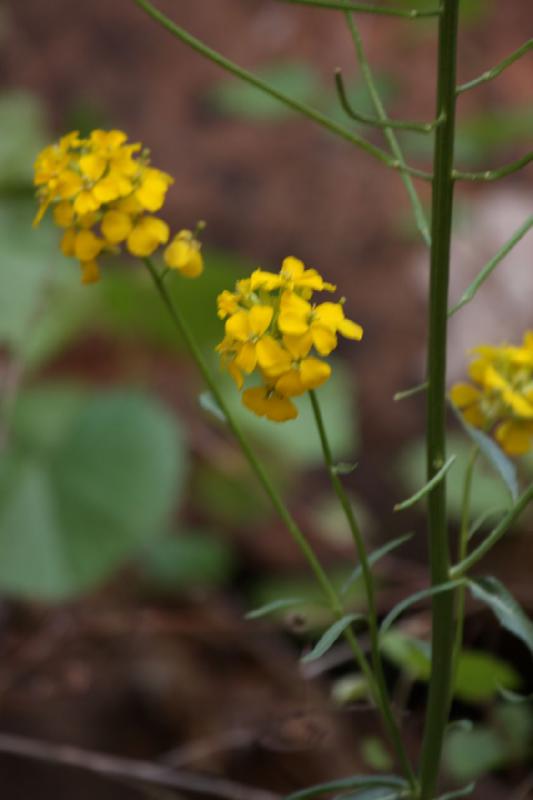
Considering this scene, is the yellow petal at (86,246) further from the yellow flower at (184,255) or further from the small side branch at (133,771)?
the small side branch at (133,771)

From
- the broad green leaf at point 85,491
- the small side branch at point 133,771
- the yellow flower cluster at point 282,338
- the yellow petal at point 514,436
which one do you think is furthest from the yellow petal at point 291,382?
the broad green leaf at point 85,491

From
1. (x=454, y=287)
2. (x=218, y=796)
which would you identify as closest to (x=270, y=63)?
(x=454, y=287)

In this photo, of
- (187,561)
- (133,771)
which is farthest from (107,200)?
(187,561)

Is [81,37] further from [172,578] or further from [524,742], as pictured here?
[524,742]

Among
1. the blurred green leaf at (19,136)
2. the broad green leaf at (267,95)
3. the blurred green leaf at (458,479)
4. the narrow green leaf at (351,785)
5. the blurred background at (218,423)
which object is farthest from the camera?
the broad green leaf at (267,95)

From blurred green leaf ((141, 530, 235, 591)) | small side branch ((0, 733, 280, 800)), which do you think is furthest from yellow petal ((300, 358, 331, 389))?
blurred green leaf ((141, 530, 235, 591))

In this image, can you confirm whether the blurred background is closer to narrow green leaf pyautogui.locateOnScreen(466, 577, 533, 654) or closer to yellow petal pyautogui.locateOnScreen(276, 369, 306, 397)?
narrow green leaf pyautogui.locateOnScreen(466, 577, 533, 654)
